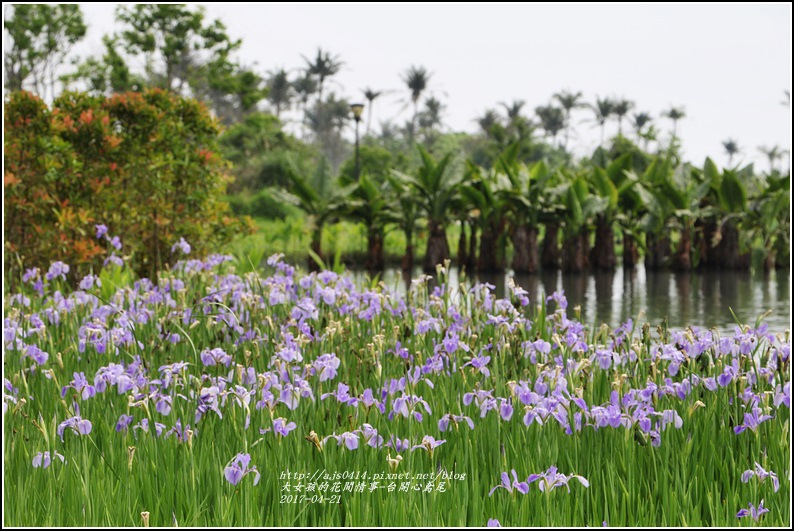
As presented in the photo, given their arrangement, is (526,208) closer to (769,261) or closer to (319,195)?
(319,195)

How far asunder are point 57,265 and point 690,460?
4848mm

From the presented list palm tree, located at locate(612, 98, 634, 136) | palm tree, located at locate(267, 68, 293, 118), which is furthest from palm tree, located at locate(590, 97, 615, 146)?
palm tree, located at locate(267, 68, 293, 118)

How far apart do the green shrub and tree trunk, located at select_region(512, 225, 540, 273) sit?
7.10m

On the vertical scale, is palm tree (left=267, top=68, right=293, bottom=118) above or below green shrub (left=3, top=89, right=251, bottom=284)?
above

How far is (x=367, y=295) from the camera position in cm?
580

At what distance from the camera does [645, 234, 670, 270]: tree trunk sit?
17.8 metres

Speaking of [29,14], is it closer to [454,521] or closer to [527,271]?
[527,271]

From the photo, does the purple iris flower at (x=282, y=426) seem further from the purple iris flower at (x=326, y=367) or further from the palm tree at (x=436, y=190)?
the palm tree at (x=436, y=190)

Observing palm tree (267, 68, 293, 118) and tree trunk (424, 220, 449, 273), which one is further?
palm tree (267, 68, 293, 118)

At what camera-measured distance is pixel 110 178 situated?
9.34 meters

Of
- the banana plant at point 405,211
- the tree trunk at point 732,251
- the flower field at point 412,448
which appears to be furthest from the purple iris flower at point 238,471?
the tree trunk at point 732,251

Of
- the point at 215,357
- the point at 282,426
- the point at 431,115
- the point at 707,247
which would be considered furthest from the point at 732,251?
the point at 431,115

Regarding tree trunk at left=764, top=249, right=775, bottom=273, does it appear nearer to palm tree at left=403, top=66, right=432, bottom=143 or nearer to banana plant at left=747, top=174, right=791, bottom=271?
banana plant at left=747, top=174, right=791, bottom=271

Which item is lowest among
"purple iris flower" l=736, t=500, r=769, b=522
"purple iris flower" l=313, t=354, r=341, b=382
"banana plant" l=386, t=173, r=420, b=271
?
"purple iris flower" l=736, t=500, r=769, b=522
